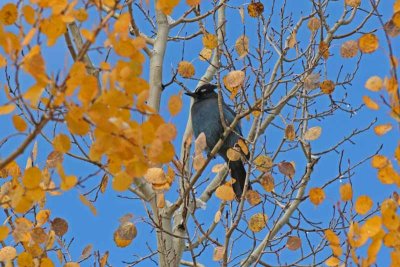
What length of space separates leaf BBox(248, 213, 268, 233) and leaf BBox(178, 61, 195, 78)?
1.23 metres

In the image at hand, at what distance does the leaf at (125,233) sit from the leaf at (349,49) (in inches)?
75.1

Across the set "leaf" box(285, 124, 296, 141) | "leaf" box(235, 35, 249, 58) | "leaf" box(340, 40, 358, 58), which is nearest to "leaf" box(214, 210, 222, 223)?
"leaf" box(285, 124, 296, 141)

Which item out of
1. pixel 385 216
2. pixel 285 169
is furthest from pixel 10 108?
pixel 285 169

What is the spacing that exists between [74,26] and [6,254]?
6.62 feet

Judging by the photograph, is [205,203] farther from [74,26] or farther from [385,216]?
[385,216]

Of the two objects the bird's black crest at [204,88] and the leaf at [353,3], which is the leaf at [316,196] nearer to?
the leaf at [353,3]

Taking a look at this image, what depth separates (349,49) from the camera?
4609 millimetres

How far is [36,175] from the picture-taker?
2574 millimetres

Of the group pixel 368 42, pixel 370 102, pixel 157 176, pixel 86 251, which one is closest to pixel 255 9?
pixel 157 176

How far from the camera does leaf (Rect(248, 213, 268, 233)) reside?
4.66 meters

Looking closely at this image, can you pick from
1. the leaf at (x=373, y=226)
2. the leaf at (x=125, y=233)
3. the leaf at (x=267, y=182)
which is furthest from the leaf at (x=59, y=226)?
the leaf at (x=373, y=226)

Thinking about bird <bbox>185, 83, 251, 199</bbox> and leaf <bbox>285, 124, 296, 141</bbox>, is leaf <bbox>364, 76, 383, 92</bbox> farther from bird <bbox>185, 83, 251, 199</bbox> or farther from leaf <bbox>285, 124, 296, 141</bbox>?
bird <bbox>185, 83, 251, 199</bbox>

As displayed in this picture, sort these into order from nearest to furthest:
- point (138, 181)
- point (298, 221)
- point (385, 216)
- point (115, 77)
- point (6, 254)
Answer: point (115, 77), point (385, 216), point (6, 254), point (138, 181), point (298, 221)

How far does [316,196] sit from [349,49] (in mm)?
1577
